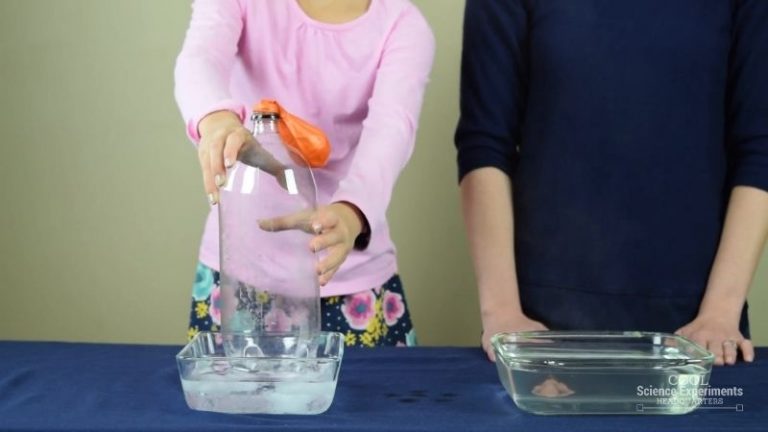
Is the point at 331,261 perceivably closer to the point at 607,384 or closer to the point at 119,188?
the point at 607,384

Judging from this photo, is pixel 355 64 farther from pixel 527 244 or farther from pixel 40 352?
pixel 40 352

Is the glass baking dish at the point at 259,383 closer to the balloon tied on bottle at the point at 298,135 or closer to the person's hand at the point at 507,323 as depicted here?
the balloon tied on bottle at the point at 298,135

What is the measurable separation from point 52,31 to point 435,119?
0.91m

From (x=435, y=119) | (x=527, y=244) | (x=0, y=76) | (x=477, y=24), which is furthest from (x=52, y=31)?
(x=527, y=244)

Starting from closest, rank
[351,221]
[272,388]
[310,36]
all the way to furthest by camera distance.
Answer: [272,388] < [351,221] < [310,36]

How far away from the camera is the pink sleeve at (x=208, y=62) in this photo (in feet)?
3.56

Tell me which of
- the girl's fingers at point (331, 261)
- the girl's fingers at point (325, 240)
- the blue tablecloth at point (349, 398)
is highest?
the girl's fingers at point (325, 240)

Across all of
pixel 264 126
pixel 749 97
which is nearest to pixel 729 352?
pixel 749 97

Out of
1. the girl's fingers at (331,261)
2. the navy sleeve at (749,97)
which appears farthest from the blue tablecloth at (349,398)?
the navy sleeve at (749,97)

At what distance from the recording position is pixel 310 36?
1.36 meters

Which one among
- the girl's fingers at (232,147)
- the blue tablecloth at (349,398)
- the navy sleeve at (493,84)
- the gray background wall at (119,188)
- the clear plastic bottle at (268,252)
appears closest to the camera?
the blue tablecloth at (349,398)

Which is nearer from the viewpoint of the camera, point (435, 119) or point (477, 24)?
point (477, 24)

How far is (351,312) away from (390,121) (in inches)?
12.2

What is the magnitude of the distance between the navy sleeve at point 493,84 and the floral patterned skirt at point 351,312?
239mm
